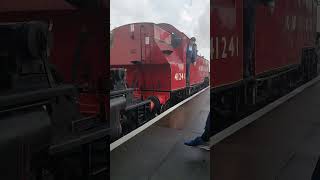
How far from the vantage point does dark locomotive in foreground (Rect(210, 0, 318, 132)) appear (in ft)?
4.24

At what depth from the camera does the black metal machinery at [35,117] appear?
2.51ft

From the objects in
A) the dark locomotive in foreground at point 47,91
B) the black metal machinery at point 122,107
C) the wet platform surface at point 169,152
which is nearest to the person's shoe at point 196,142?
the wet platform surface at point 169,152

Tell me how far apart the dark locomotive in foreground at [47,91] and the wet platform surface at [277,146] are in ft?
1.83

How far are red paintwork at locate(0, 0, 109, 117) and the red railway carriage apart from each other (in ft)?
0.12

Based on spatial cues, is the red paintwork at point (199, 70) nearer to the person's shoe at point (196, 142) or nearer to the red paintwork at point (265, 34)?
the red paintwork at point (265, 34)

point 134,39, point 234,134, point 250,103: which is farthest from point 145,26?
point 250,103

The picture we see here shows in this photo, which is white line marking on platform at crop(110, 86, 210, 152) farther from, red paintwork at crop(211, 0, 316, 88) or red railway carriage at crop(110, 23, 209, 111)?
red paintwork at crop(211, 0, 316, 88)

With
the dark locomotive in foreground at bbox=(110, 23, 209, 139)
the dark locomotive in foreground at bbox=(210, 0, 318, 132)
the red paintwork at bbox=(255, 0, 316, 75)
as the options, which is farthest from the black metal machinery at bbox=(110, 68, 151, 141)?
the red paintwork at bbox=(255, 0, 316, 75)

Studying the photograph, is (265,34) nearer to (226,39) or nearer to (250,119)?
(250,119)

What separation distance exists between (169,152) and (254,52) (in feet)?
2.35

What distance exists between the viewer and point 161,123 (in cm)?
109

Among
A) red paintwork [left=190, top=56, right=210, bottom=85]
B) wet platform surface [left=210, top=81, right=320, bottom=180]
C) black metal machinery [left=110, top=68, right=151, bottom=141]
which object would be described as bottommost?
wet platform surface [left=210, top=81, right=320, bottom=180]

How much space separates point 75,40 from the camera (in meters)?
0.83

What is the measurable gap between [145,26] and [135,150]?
287mm
